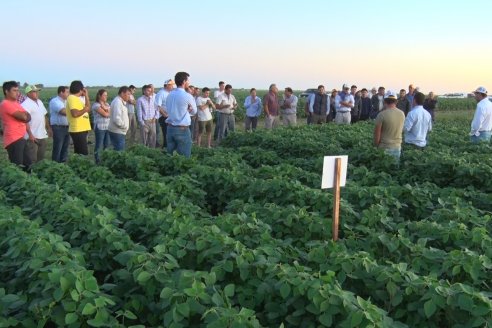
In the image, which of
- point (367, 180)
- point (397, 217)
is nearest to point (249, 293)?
point (397, 217)

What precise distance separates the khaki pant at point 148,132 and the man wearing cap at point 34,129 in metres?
2.92

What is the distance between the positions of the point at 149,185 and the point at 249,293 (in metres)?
2.61

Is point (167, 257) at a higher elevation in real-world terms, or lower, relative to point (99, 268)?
higher

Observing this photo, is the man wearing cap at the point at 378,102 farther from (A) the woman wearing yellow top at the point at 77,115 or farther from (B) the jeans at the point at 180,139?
(A) the woman wearing yellow top at the point at 77,115

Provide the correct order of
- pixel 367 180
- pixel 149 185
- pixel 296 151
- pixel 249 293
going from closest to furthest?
pixel 249 293 < pixel 149 185 < pixel 367 180 < pixel 296 151

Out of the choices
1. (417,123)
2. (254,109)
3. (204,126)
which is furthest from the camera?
(254,109)

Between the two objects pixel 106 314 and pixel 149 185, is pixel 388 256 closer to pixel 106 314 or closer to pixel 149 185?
pixel 106 314

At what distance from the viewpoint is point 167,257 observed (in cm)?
319

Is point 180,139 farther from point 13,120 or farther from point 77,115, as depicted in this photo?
point 13,120

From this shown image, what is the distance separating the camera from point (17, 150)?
8273 mm

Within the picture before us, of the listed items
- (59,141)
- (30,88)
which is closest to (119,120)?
(59,141)

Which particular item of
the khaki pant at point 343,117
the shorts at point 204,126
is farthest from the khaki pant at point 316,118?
the shorts at point 204,126

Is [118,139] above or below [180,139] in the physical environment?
below

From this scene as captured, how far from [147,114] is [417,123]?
6.23 meters
